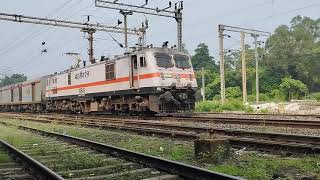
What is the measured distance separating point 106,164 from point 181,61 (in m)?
14.4

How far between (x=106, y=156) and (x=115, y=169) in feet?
5.33

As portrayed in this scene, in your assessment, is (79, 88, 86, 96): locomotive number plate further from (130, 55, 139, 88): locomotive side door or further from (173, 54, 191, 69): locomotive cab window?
(173, 54, 191, 69): locomotive cab window

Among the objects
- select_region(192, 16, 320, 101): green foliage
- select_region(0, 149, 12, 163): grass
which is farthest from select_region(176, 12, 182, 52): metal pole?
select_region(192, 16, 320, 101): green foliage

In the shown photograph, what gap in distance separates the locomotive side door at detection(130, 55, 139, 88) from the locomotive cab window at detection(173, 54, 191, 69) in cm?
205

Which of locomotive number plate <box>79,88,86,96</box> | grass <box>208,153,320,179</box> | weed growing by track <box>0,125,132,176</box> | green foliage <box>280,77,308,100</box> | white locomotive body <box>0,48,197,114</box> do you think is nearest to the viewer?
grass <box>208,153,320,179</box>

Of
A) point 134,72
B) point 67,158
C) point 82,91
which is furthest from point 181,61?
point 67,158

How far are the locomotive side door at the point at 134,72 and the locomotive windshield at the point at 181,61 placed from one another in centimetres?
207

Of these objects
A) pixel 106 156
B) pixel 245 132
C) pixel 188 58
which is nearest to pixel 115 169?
pixel 106 156

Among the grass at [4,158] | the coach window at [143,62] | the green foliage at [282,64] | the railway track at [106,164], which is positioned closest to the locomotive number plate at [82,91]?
the coach window at [143,62]

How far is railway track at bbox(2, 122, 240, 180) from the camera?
6.18 m

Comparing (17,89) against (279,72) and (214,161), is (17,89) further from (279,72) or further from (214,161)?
(279,72)

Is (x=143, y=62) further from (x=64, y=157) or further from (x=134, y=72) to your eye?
(x=64, y=157)

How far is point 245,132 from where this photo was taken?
10531mm

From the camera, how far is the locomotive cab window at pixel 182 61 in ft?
70.0
